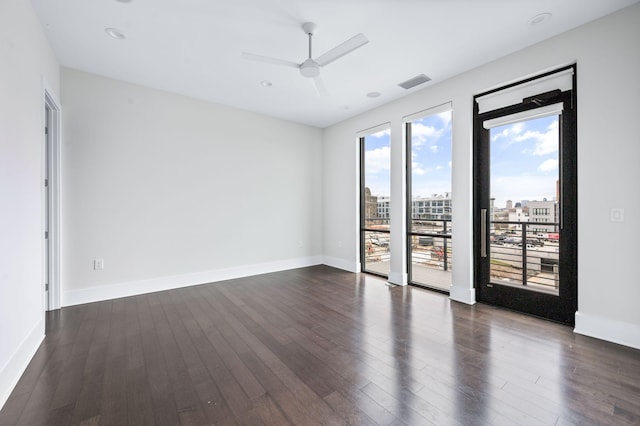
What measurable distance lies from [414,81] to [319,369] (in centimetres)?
368

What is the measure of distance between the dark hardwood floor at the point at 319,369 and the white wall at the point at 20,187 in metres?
0.25

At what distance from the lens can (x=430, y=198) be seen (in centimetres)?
418

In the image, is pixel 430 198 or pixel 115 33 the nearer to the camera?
pixel 115 33

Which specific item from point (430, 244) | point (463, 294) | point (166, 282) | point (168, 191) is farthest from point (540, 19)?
point (166, 282)

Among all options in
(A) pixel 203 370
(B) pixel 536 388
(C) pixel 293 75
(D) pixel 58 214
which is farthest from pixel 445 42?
(D) pixel 58 214

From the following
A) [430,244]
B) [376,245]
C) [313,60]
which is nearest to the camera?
[313,60]

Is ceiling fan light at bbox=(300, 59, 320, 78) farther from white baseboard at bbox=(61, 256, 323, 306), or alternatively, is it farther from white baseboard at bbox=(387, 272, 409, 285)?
white baseboard at bbox=(61, 256, 323, 306)

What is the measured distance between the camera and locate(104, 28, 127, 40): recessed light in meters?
2.71

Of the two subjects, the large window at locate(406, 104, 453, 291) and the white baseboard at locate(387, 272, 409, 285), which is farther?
the white baseboard at locate(387, 272, 409, 285)

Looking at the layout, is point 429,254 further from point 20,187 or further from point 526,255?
point 20,187

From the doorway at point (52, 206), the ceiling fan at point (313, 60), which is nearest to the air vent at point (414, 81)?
the ceiling fan at point (313, 60)

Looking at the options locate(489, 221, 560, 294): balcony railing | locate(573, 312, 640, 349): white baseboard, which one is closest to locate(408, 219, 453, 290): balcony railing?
locate(489, 221, 560, 294): balcony railing

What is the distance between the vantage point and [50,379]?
1.96 m

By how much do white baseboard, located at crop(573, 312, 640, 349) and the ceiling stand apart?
2.80 metres
